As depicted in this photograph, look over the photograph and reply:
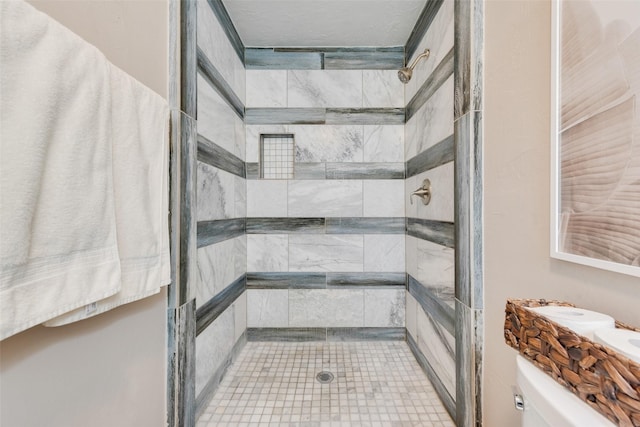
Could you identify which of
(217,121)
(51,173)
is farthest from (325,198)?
(51,173)

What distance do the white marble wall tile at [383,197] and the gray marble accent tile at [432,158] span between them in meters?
0.15

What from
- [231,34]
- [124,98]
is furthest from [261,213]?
[124,98]

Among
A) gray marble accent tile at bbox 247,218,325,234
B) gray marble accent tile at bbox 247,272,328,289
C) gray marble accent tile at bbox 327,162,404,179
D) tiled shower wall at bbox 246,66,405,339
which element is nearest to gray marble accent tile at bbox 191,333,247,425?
tiled shower wall at bbox 246,66,405,339

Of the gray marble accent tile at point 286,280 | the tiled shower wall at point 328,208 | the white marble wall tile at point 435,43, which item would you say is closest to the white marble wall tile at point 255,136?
the tiled shower wall at point 328,208

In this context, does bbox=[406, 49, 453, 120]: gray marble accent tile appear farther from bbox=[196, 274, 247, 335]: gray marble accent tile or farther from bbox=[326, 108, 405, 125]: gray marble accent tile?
bbox=[196, 274, 247, 335]: gray marble accent tile

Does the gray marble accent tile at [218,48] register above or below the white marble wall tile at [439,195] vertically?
above

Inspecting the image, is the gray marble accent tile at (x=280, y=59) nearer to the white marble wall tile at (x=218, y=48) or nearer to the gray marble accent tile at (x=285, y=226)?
the white marble wall tile at (x=218, y=48)

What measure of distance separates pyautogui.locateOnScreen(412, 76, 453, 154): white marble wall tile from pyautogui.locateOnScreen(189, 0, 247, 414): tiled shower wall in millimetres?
1197

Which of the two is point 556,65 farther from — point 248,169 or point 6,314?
point 248,169

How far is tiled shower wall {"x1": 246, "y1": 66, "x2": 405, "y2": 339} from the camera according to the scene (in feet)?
6.91

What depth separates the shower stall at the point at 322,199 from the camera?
3.83 feet

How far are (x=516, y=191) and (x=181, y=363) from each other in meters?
1.43

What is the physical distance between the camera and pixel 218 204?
1594 millimetres

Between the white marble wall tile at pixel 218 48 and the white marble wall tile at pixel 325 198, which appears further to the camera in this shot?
the white marble wall tile at pixel 325 198
